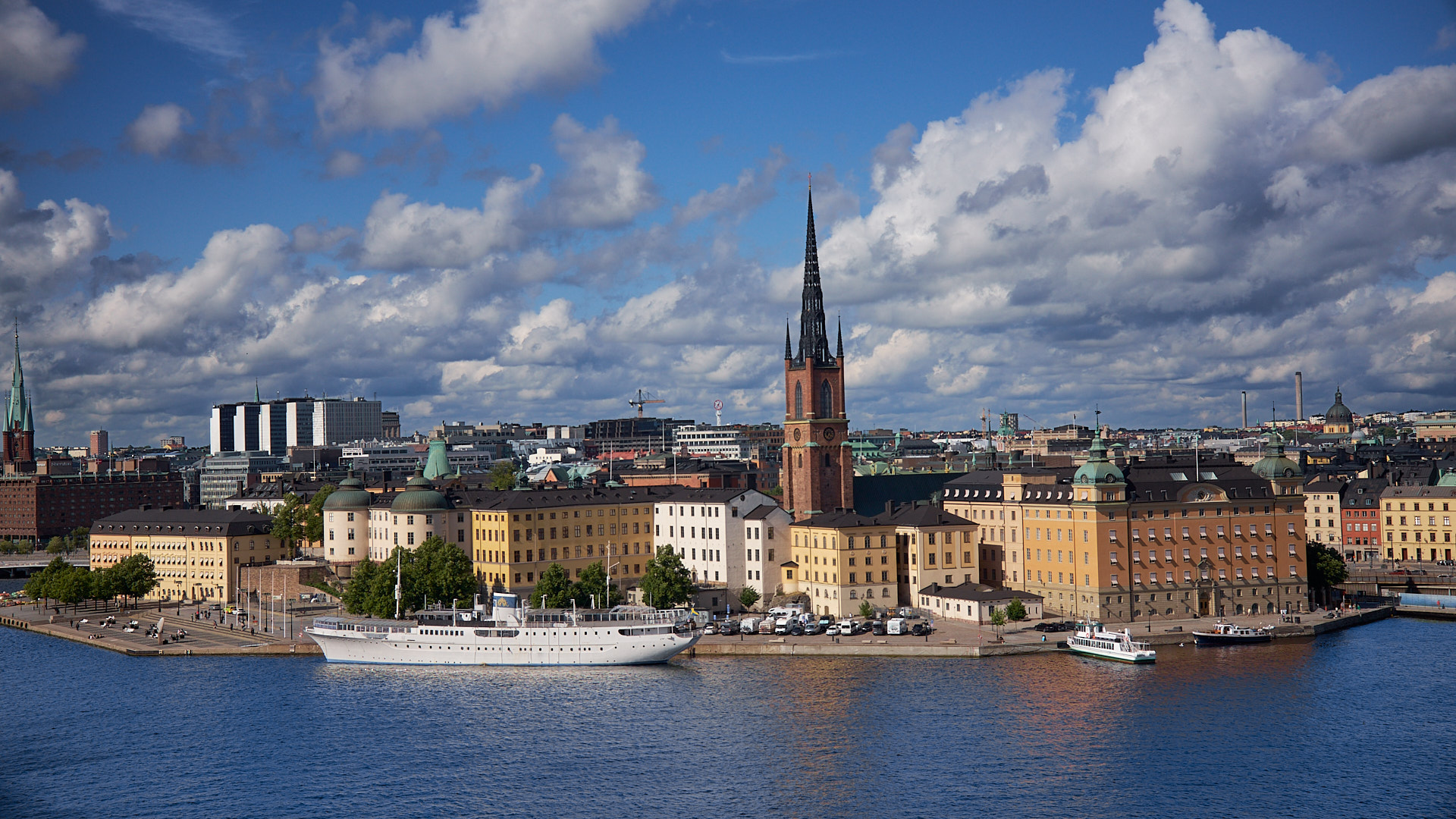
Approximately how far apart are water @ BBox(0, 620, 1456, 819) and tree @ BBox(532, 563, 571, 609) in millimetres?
11462

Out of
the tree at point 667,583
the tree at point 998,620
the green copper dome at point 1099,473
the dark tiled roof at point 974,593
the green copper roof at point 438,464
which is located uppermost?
the green copper roof at point 438,464

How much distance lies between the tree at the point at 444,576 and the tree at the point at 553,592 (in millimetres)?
5337

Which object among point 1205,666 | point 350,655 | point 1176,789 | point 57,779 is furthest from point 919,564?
point 57,779

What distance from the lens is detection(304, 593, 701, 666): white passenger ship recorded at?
9819 centimetres

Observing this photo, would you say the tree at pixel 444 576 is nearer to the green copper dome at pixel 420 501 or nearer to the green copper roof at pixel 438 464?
the green copper dome at pixel 420 501

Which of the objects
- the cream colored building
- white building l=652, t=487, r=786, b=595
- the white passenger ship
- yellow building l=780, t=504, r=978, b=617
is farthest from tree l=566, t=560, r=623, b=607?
the cream colored building

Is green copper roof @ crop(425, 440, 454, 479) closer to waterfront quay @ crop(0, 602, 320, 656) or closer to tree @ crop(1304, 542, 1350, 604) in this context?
waterfront quay @ crop(0, 602, 320, 656)

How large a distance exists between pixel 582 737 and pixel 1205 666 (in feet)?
135

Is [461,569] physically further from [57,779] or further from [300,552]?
[57,779]

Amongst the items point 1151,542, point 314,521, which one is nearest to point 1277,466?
point 1151,542

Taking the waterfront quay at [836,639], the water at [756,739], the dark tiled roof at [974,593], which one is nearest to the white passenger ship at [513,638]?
the water at [756,739]

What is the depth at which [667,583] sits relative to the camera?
111 meters

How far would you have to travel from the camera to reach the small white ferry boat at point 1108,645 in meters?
93.6

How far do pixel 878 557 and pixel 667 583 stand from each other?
16553 mm
